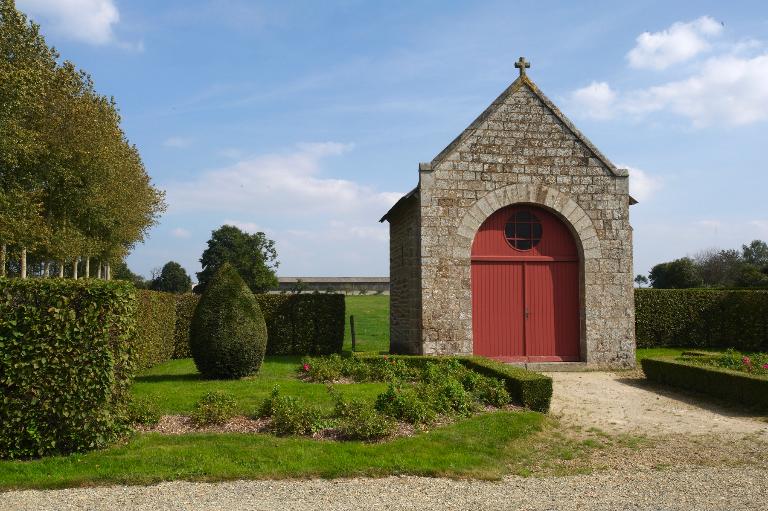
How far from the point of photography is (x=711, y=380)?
37.2ft

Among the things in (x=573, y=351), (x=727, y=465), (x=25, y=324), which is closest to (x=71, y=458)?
(x=25, y=324)

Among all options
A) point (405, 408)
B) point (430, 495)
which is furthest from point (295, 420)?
point (430, 495)

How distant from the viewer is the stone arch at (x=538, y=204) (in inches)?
559

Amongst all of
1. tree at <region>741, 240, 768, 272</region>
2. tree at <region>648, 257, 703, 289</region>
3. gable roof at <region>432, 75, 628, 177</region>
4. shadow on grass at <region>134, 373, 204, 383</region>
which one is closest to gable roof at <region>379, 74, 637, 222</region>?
gable roof at <region>432, 75, 628, 177</region>

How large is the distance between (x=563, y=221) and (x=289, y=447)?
9.72 m

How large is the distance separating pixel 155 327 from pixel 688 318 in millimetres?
16125

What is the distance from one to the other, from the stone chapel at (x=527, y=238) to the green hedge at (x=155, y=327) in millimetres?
6069

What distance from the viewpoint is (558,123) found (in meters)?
14.7

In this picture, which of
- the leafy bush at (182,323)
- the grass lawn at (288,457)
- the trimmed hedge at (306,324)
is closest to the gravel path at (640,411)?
the grass lawn at (288,457)

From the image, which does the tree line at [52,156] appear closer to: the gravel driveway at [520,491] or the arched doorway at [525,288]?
the arched doorway at [525,288]

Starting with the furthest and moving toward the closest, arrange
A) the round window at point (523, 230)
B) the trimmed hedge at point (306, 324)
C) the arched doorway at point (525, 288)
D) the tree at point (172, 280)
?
the tree at point (172, 280)
the trimmed hedge at point (306, 324)
the round window at point (523, 230)
the arched doorway at point (525, 288)

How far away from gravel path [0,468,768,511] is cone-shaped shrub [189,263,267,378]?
19.7ft

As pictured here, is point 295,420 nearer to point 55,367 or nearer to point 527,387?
point 55,367

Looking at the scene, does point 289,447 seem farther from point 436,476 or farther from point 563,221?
point 563,221
